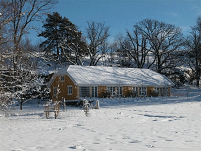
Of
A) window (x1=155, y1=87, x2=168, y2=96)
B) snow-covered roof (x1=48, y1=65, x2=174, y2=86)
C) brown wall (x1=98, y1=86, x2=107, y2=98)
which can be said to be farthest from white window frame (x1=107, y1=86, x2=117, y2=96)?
window (x1=155, y1=87, x2=168, y2=96)

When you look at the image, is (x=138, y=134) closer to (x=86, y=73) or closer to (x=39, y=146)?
(x=39, y=146)

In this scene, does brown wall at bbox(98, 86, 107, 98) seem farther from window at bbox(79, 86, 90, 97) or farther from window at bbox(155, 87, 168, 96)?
window at bbox(155, 87, 168, 96)

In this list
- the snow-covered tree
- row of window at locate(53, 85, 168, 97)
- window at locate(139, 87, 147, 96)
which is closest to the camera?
row of window at locate(53, 85, 168, 97)

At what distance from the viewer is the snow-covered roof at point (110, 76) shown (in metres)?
29.4

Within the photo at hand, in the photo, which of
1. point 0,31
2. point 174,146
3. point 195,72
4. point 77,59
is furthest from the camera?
point 195,72

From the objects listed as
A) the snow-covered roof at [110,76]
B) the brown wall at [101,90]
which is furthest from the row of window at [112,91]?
the snow-covered roof at [110,76]

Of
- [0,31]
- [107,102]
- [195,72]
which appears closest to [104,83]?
[107,102]

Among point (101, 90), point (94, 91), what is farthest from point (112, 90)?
point (94, 91)

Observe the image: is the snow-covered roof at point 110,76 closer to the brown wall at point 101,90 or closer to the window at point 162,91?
the brown wall at point 101,90

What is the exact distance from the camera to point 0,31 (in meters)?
12.0

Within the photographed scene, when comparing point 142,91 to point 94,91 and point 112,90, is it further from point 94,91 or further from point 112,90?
point 94,91

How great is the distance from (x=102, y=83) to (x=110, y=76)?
3.25 meters

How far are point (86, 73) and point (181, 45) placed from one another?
22.8 meters

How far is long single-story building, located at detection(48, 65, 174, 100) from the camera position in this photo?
95.2 ft
